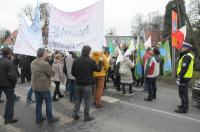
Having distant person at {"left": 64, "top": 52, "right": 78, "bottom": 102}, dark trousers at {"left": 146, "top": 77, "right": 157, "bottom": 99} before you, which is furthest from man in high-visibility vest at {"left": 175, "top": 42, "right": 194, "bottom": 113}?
distant person at {"left": 64, "top": 52, "right": 78, "bottom": 102}

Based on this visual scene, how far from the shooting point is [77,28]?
7.79 metres

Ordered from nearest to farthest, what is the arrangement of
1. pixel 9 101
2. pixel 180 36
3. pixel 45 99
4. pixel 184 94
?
pixel 45 99 → pixel 9 101 → pixel 184 94 → pixel 180 36

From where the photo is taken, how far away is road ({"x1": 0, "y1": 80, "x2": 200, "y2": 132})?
6.67m

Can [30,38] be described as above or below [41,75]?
above

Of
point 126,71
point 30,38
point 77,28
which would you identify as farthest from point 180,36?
point 30,38

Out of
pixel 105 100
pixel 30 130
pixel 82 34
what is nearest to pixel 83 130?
pixel 30 130

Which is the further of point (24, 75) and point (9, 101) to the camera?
point (24, 75)

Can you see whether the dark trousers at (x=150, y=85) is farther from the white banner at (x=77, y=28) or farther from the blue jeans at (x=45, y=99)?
the blue jeans at (x=45, y=99)

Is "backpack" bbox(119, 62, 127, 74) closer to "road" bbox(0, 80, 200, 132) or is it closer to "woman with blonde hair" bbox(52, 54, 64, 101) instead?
"road" bbox(0, 80, 200, 132)

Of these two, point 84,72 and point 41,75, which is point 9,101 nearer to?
point 41,75

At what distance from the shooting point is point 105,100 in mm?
9586

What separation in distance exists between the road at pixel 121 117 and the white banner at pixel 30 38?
1640mm

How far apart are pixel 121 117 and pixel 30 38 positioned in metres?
3.23

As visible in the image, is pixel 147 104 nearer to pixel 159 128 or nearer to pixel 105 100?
pixel 105 100
